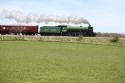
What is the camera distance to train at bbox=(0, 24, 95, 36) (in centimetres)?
8181

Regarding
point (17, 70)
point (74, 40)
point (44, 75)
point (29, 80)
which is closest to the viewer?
point (29, 80)

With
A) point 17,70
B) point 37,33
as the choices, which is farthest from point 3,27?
point 17,70

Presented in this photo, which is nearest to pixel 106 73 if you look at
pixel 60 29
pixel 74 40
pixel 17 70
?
pixel 17 70

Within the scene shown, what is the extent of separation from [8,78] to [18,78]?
55 centimetres

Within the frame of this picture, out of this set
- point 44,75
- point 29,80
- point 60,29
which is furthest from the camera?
point 60,29

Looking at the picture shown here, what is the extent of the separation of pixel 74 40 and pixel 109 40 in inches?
327

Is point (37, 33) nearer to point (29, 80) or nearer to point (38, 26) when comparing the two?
point (38, 26)

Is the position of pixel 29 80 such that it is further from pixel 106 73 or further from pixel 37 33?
pixel 37 33

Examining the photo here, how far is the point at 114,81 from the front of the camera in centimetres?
1838

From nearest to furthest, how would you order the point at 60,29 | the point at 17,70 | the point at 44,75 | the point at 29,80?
the point at 29,80
the point at 44,75
the point at 17,70
the point at 60,29

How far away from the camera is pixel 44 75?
19.8 metres

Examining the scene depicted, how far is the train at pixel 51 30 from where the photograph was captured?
81.8 metres

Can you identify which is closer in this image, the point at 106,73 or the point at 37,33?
the point at 106,73

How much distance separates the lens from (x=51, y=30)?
8344 cm
